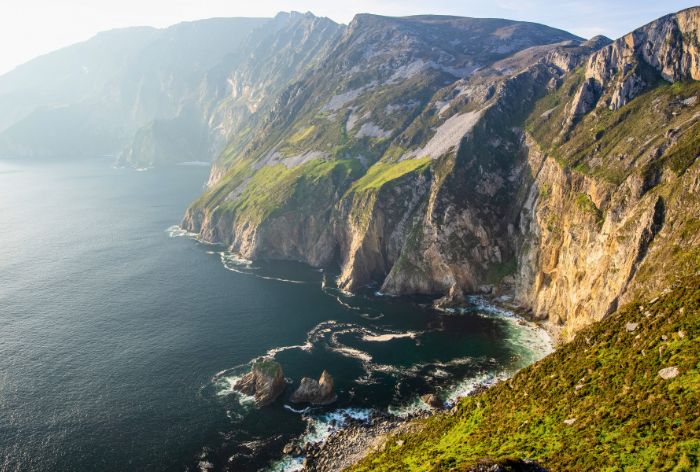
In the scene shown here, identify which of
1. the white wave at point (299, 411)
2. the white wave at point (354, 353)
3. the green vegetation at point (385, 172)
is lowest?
the white wave at point (299, 411)

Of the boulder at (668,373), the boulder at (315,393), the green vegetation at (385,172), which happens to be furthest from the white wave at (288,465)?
the green vegetation at (385,172)

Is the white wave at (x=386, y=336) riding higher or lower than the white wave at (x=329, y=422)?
higher

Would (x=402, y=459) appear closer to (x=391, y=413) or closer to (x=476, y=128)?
(x=391, y=413)

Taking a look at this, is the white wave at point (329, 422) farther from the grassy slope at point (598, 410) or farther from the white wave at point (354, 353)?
the white wave at point (354, 353)

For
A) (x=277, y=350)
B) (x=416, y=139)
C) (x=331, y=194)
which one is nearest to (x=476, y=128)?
(x=416, y=139)

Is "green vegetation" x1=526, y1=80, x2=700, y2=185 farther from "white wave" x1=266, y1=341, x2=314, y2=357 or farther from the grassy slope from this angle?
"white wave" x1=266, y1=341, x2=314, y2=357

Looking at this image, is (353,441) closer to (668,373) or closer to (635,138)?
(668,373)
